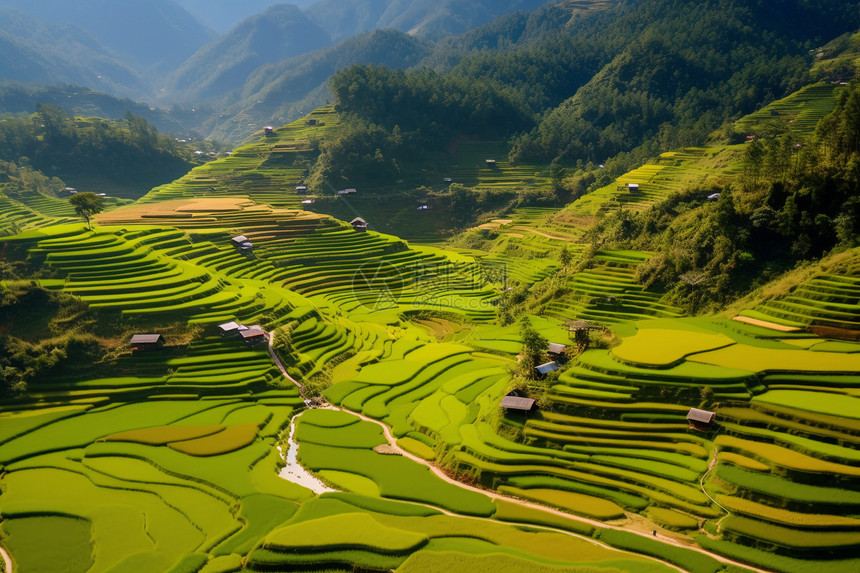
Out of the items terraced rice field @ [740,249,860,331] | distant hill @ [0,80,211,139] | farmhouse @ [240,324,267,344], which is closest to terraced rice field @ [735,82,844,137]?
terraced rice field @ [740,249,860,331]

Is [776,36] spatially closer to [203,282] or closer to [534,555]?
[203,282]

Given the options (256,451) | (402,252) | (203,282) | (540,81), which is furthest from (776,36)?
(256,451)

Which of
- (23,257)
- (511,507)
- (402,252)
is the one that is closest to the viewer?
(511,507)

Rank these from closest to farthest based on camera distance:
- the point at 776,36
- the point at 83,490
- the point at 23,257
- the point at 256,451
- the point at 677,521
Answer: the point at 677,521
the point at 83,490
the point at 256,451
the point at 23,257
the point at 776,36

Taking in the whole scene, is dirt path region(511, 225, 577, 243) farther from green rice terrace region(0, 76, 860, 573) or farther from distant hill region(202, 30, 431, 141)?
distant hill region(202, 30, 431, 141)

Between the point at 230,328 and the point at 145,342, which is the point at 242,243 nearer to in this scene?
the point at 230,328

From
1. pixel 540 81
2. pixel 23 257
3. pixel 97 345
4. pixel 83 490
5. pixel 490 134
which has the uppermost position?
pixel 540 81

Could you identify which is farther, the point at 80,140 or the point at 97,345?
the point at 80,140

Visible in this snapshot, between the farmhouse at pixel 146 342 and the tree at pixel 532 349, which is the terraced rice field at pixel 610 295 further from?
the farmhouse at pixel 146 342
